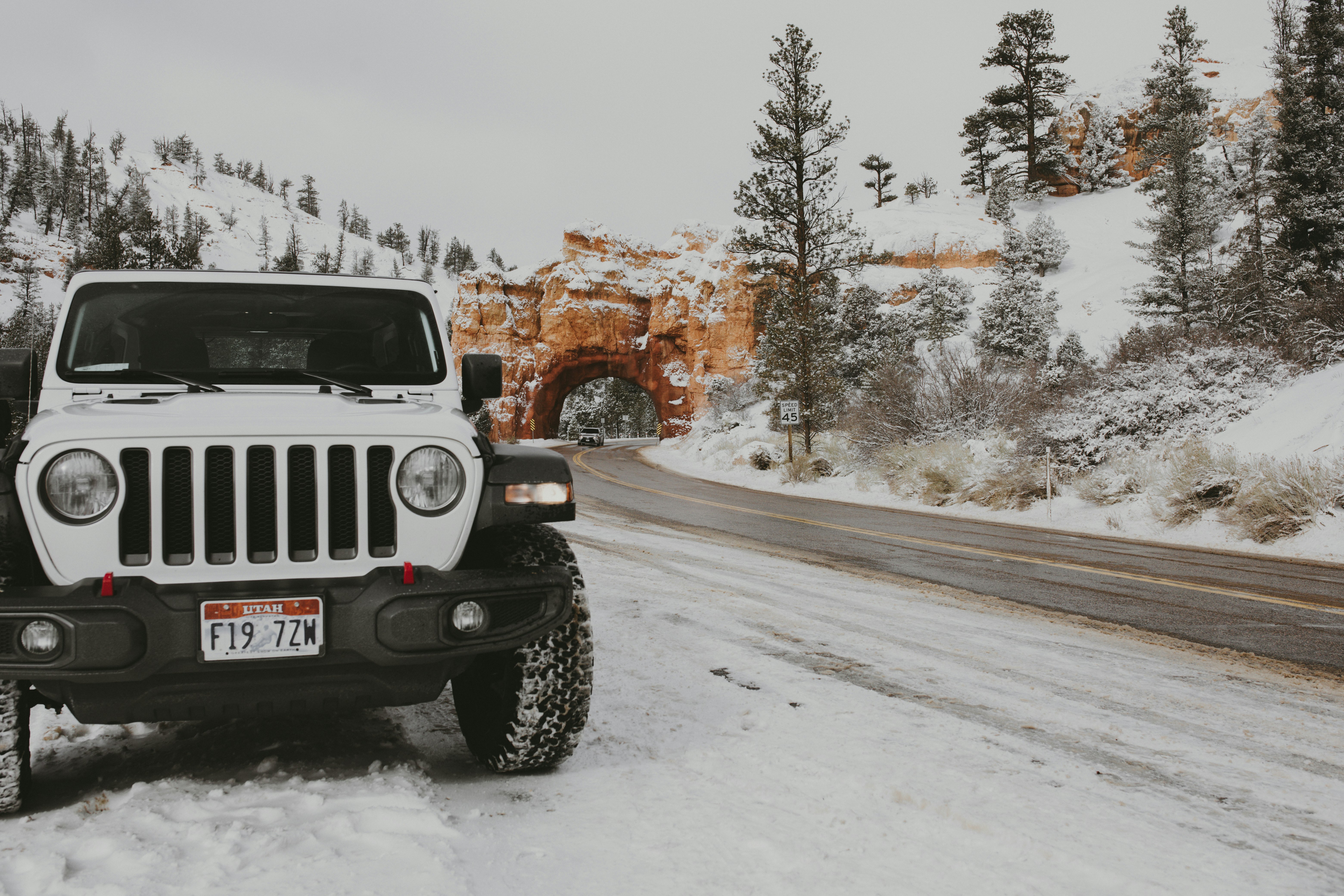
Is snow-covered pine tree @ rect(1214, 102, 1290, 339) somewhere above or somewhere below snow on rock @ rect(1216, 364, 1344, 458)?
above

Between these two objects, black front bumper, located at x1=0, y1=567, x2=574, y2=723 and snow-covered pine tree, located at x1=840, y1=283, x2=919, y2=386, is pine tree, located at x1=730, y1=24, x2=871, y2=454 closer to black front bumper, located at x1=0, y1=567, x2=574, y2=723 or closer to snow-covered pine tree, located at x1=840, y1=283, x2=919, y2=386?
snow-covered pine tree, located at x1=840, y1=283, x2=919, y2=386

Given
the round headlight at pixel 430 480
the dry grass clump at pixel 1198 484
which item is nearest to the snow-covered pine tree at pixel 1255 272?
the dry grass clump at pixel 1198 484

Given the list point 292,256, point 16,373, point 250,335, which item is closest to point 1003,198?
point 292,256

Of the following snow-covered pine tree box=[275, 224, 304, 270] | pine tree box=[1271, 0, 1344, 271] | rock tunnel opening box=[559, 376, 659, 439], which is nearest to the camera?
pine tree box=[1271, 0, 1344, 271]

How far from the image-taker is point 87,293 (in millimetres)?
3586

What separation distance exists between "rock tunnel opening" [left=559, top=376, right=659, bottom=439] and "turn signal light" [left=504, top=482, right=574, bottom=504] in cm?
8895

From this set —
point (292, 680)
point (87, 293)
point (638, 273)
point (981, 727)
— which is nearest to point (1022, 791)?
point (981, 727)

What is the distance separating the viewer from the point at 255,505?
2.47 m

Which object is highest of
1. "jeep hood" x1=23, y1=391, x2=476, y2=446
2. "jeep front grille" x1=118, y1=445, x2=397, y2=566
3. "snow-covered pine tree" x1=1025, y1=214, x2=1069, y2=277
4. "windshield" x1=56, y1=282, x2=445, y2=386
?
"snow-covered pine tree" x1=1025, y1=214, x2=1069, y2=277

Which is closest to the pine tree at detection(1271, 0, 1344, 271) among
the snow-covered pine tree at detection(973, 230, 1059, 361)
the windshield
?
the snow-covered pine tree at detection(973, 230, 1059, 361)

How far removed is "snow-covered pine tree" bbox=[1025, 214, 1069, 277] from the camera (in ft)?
175

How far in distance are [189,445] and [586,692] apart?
60.4 inches

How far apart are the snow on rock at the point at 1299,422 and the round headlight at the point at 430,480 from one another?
38.9 feet

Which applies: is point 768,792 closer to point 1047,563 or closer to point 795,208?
point 1047,563
